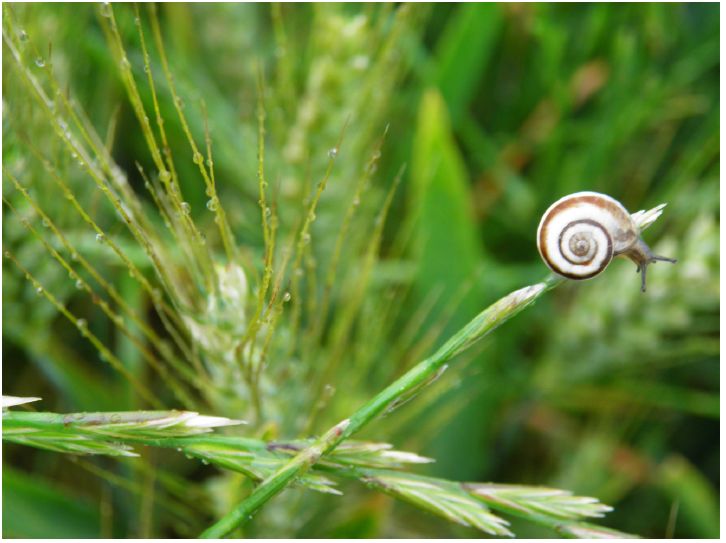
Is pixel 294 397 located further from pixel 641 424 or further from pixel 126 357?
pixel 641 424

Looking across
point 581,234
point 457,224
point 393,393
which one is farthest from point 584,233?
point 457,224

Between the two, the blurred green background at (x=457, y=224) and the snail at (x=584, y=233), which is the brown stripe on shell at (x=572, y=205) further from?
the blurred green background at (x=457, y=224)

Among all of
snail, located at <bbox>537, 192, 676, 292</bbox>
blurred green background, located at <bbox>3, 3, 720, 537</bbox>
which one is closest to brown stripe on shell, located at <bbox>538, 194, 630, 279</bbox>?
snail, located at <bbox>537, 192, 676, 292</bbox>

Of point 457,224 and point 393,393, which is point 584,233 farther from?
point 457,224

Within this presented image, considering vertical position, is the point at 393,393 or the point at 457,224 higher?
the point at 457,224

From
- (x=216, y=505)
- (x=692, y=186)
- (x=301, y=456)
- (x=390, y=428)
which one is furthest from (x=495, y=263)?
(x=301, y=456)

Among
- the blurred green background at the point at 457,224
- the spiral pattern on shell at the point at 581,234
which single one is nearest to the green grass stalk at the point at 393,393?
the spiral pattern on shell at the point at 581,234

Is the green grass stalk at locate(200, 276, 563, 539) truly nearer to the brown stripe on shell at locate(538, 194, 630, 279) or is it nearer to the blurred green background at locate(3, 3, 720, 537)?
the brown stripe on shell at locate(538, 194, 630, 279)
